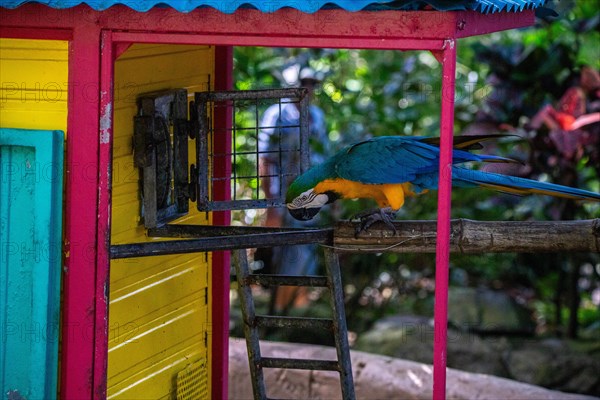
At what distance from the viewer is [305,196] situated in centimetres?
394

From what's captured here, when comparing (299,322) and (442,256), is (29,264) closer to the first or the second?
(299,322)

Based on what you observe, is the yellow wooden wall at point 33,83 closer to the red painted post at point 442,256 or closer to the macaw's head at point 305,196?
the macaw's head at point 305,196

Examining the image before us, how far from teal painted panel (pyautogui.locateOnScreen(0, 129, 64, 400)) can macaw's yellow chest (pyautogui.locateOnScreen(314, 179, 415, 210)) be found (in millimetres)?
1238

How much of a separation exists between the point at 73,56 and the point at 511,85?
380 cm

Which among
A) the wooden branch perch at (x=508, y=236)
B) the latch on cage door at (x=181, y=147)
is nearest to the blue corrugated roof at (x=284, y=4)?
the latch on cage door at (x=181, y=147)

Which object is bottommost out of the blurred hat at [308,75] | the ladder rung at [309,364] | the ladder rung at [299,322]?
the ladder rung at [309,364]

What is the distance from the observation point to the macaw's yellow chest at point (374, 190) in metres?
3.90

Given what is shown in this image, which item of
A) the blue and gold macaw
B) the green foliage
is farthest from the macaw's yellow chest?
the green foliage

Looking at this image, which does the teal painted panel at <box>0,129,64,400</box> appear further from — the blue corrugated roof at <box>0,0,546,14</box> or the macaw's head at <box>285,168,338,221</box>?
the macaw's head at <box>285,168,338,221</box>

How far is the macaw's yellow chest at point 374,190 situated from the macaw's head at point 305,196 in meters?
0.03

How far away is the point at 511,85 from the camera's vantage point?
20.3 ft

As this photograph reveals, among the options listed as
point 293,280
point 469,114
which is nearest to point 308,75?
point 469,114

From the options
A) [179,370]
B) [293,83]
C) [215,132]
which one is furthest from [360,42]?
[293,83]

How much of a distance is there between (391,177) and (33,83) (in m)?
1.46
